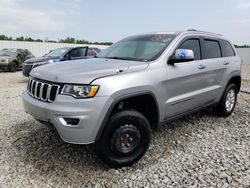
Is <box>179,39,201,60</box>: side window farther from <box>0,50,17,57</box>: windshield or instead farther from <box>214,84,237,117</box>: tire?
<box>0,50,17,57</box>: windshield

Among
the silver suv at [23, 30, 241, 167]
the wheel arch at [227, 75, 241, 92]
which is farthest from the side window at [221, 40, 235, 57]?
the silver suv at [23, 30, 241, 167]

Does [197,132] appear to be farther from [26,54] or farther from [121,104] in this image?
[26,54]

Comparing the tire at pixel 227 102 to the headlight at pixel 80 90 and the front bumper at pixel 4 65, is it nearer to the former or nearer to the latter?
the headlight at pixel 80 90

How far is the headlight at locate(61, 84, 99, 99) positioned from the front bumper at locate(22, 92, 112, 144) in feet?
0.16

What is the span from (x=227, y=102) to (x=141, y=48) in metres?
2.50

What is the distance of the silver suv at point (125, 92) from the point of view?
264 cm

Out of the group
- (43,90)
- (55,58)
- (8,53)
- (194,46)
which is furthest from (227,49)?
(8,53)

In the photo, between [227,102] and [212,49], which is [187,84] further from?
[227,102]

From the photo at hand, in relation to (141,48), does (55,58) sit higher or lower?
lower

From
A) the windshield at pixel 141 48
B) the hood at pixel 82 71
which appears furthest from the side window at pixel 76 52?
the hood at pixel 82 71

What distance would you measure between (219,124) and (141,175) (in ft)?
8.23

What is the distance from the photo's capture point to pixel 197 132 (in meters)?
4.25

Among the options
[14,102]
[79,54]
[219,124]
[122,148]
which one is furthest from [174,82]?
[79,54]

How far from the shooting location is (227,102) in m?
5.06
